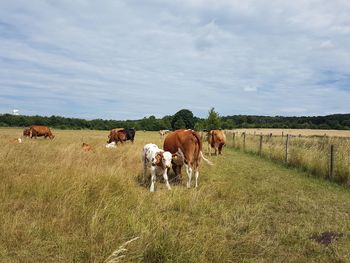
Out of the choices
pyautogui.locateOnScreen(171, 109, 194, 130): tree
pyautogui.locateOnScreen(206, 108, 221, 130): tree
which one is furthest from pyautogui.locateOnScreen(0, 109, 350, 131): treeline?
pyautogui.locateOnScreen(206, 108, 221, 130): tree

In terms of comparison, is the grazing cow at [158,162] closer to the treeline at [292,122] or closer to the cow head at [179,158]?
the cow head at [179,158]

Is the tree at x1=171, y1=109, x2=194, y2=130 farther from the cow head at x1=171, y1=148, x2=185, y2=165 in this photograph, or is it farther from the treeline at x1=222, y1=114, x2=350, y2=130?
the cow head at x1=171, y1=148, x2=185, y2=165

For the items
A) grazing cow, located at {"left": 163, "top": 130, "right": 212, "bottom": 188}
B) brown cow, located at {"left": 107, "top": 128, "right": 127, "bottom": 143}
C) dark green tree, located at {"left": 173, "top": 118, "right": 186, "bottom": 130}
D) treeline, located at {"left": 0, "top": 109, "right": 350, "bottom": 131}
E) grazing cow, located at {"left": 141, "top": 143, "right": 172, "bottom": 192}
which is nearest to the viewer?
grazing cow, located at {"left": 141, "top": 143, "right": 172, "bottom": 192}

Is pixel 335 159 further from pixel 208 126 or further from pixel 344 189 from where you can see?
pixel 208 126

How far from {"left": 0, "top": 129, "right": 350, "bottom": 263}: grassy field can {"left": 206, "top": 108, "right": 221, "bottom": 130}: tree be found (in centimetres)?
4671

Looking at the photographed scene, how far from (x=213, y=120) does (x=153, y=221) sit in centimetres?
5164

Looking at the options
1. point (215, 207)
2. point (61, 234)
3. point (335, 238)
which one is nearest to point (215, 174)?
point (215, 207)

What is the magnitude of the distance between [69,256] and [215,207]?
373 cm

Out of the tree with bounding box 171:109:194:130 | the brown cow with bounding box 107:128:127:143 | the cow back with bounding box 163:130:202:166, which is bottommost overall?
the brown cow with bounding box 107:128:127:143

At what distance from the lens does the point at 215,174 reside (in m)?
13.4

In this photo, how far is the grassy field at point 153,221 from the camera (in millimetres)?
4781

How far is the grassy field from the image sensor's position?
4.78 metres

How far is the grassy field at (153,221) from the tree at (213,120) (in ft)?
153

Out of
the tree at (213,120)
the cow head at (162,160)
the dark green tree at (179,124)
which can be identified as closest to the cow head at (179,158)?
the cow head at (162,160)
